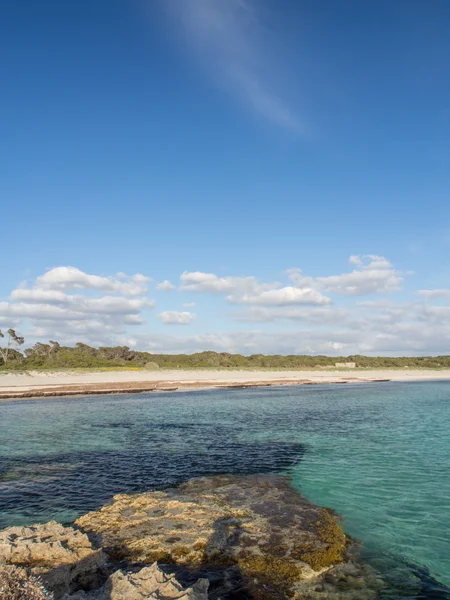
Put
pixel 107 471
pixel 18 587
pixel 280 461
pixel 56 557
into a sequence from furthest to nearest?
pixel 280 461 < pixel 107 471 < pixel 56 557 < pixel 18 587

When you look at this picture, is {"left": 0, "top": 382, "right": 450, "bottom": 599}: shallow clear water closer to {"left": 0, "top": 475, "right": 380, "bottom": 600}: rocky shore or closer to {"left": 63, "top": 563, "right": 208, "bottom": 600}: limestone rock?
{"left": 0, "top": 475, "right": 380, "bottom": 600}: rocky shore

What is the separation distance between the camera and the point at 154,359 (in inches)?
5231

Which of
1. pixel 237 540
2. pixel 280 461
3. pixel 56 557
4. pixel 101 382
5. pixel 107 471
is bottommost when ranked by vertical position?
pixel 101 382

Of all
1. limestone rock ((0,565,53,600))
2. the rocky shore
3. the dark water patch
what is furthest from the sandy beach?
limestone rock ((0,565,53,600))

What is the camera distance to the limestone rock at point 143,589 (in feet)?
21.9

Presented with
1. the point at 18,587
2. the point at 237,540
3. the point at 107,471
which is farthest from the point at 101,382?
the point at 18,587

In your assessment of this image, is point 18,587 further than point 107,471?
No

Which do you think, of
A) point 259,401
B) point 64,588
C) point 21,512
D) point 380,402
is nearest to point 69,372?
point 259,401

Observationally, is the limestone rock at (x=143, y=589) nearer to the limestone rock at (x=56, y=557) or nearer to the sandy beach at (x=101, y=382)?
the limestone rock at (x=56, y=557)

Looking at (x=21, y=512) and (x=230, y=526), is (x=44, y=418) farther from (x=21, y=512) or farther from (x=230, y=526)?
(x=230, y=526)

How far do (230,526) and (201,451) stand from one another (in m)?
10.5

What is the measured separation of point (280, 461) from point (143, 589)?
1332 cm

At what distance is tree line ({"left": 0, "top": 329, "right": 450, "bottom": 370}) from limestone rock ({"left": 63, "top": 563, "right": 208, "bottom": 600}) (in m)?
90.2

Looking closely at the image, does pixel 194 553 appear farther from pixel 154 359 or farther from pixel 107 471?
pixel 154 359
